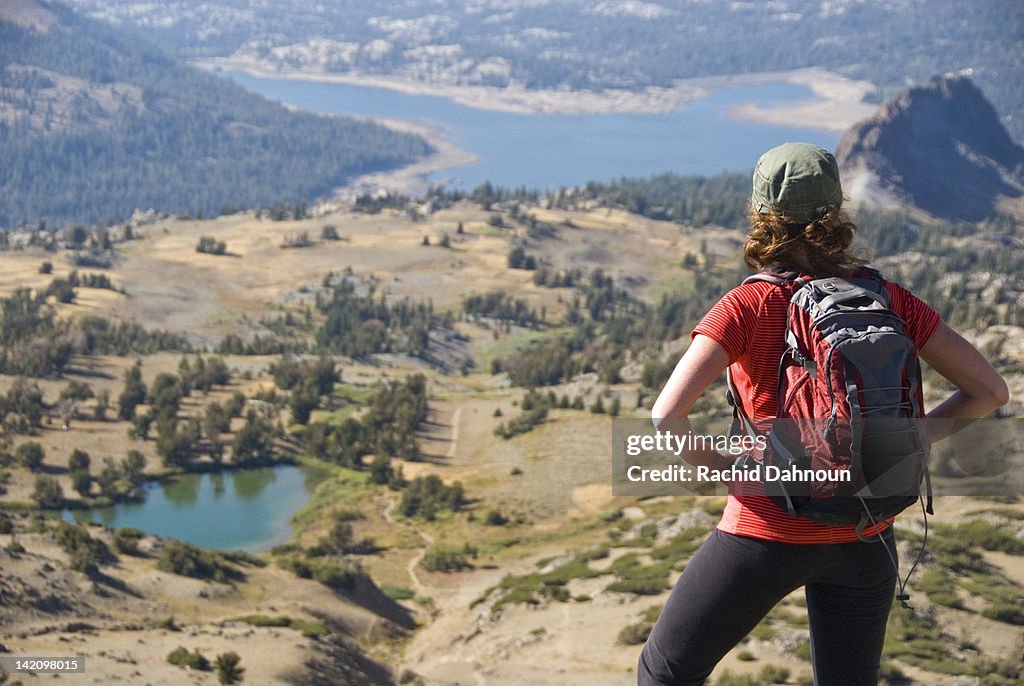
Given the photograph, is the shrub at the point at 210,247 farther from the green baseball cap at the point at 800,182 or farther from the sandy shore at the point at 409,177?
the green baseball cap at the point at 800,182

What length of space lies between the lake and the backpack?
1185 inches

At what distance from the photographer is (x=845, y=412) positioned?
2.88 m

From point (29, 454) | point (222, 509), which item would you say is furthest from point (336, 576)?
point (29, 454)

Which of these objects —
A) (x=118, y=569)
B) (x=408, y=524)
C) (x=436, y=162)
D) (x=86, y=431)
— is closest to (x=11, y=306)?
(x=86, y=431)

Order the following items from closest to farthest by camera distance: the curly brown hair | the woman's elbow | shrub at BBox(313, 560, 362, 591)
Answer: the curly brown hair, the woman's elbow, shrub at BBox(313, 560, 362, 591)

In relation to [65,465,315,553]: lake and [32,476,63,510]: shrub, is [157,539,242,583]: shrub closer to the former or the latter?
[65,465,315,553]: lake

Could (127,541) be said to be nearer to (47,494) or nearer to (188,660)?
(188,660)

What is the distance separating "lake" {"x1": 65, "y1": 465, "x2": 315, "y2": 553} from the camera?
3388cm

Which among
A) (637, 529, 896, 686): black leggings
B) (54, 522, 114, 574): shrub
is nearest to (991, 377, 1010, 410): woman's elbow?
(637, 529, 896, 686): black leggings

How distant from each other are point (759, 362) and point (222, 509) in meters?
36.4

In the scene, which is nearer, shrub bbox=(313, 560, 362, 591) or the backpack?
the backpack

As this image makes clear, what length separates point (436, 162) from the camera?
19350 centimetres

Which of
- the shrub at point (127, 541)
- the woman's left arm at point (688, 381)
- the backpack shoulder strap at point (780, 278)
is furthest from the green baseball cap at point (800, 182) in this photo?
the shrub at point (127, 541)

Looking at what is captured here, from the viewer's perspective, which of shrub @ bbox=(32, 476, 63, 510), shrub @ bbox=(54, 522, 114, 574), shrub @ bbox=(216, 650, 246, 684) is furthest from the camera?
shrub @ bbox=(32, 476, 63, 510)
